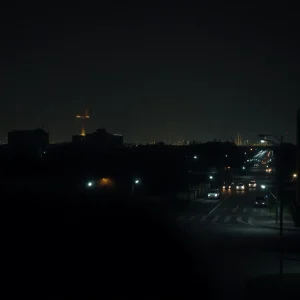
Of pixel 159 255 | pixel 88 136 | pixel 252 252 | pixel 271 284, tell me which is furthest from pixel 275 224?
pixel 88 136

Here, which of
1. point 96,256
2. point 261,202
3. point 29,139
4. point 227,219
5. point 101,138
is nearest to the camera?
point 96,256

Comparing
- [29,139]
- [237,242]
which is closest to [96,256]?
[237,242]

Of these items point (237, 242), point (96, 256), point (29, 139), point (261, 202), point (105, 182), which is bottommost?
point (237, 242)

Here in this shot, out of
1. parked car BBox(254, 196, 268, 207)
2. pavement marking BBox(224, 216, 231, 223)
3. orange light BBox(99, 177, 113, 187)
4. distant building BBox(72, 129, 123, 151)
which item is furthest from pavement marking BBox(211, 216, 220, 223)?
distant building BBox(72, 129, 123, 151)

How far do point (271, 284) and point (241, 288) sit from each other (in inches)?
48.1

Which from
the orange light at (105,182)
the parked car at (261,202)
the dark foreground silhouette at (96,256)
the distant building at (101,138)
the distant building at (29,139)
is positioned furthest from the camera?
the distant building at (101,138)

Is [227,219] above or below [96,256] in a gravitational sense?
above

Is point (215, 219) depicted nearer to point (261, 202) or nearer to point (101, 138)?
point (261, 202)

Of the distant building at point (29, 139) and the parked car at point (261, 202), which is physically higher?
the distant building at point (29, 139)

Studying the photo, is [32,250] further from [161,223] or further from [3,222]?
[161,223]

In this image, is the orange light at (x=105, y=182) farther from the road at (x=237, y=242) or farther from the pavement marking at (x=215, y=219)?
the pavement marking at (x=215, y=219)

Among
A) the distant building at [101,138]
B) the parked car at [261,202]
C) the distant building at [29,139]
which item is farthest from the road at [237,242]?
the distant building at [101,138]

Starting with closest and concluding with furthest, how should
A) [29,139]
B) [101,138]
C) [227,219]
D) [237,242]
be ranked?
[237,242], [227,219], [29,139], [101,138]

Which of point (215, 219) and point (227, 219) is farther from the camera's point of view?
point (227, 219)
